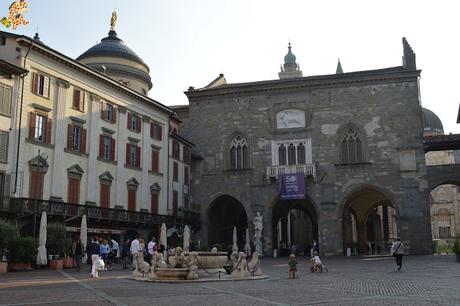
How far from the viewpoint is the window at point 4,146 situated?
87.1ft

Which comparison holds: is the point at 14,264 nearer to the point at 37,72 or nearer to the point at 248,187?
the point at 37,72

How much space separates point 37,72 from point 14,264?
11.3 meters

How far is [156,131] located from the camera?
40.3 metres

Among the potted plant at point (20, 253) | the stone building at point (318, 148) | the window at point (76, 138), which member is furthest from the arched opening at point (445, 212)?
the potted plant at point (20, 253)

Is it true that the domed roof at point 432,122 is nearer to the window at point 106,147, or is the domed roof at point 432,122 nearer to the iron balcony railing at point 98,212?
the iron balcony railing at point 98,212

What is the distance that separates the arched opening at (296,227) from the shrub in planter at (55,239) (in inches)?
910

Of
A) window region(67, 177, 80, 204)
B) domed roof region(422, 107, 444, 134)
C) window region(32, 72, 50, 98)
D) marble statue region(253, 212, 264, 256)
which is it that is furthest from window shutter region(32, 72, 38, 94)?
domed roof region(422, 107, 444, 134)

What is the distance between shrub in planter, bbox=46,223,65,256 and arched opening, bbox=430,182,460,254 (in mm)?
60039

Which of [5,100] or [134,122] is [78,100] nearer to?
[5,100]

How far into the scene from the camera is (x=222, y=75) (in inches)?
2003

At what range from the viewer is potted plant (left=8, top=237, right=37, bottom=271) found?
75.0 ft

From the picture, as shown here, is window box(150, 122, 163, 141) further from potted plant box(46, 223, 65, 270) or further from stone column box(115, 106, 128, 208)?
potted plant box(46, 223, 65, 270)

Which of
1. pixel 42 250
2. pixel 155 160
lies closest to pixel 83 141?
pixel 155 160

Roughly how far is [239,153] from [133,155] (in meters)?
9.65
